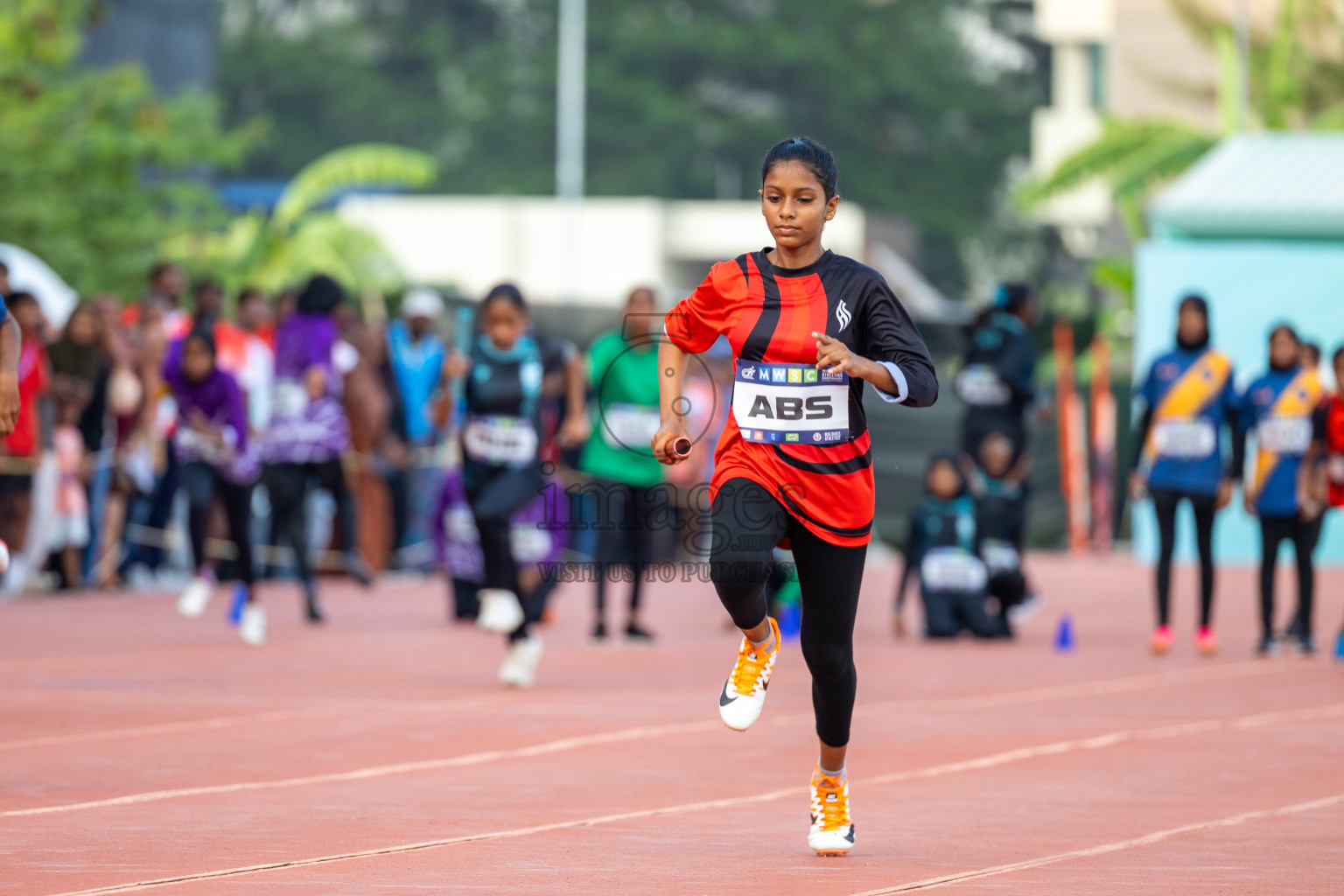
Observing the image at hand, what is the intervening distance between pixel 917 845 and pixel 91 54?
28366 mm

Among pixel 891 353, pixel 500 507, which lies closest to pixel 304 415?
pixel 500 507

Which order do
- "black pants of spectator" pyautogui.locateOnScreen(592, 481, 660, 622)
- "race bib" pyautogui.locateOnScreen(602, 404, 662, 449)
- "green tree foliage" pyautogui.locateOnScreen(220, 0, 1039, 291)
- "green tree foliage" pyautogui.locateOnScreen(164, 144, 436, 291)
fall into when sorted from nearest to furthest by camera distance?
"race bib" pyautogui.locateOnScreen(602, 404, 662, 449) < "black pants of spectator" pyautogui.locateOnScreen(592, 481, 660, 622) < "green tree foliage" pyautogui.locateOnScreen(164, 144, 436, 291) < "green tree foliage" pyautogui.locateOnScreen(220, 0, 1039, 291)

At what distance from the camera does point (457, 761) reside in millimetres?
8586

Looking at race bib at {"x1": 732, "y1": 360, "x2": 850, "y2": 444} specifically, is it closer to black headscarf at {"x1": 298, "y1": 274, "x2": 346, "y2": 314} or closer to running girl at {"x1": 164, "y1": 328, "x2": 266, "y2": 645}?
running girl at {"x1": 164, "y1": 328, "x2": 266, "y2": 645}

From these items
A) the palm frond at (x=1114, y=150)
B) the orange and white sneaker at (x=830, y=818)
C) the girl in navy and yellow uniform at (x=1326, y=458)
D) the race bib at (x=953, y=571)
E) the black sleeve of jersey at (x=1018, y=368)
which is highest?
the palm frond at (x=1114, y=150)

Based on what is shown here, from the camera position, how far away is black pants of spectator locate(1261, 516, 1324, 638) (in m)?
13.5

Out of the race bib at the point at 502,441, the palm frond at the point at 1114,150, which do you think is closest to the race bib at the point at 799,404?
the race bib at the point at 502,441

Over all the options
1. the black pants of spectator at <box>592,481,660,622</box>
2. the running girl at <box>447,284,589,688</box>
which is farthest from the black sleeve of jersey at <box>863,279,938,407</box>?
the black pants of spectator at <box>592,481,660,622</box>

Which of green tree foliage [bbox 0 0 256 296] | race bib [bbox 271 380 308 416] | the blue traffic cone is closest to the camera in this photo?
the blue traffic cone

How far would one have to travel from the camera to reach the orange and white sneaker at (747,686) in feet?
21.0

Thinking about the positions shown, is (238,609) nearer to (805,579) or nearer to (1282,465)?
(1282,465)

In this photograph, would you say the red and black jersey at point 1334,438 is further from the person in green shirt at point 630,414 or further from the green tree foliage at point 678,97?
the green tree foliage at point 678,97

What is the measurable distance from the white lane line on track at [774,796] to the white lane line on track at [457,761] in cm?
44

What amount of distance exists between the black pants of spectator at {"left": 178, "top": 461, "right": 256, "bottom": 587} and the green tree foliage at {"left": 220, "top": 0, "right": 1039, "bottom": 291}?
42960 millimetres
